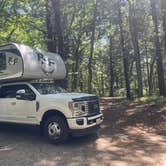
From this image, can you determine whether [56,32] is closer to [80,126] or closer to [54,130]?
[54,130]

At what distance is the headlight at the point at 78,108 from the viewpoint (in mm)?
8984

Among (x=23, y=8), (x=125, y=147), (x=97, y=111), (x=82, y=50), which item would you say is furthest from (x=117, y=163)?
(x=82, y=50)

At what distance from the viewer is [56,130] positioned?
361 inches

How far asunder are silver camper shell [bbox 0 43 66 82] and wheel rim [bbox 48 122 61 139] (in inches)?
79.5

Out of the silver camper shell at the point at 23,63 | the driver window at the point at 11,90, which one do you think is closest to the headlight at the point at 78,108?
the driver window at the point at 11,90

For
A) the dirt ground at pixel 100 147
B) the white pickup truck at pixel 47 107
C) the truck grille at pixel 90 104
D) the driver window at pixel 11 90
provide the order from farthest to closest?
the driver window at pixel 11 90
the truck grille at pixel 90 104
the white pickup truck at pixel 47 107
the dirt ground at pixel 100 147

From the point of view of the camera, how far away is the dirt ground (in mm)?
7391

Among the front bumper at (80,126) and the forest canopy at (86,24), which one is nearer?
the front bumper at (80,126)

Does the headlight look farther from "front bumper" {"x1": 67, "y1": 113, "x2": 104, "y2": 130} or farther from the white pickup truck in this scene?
"front bumper" {"x1": 67, "y1": 113, "x2": 104, "y2": 130}

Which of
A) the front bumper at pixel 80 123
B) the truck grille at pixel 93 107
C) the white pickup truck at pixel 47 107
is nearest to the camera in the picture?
the front bumper at pixel 80 123

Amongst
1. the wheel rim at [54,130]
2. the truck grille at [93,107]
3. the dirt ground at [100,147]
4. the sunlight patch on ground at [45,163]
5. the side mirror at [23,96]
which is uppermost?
the side mirror at [23,96]

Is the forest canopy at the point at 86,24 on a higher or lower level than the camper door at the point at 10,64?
higher

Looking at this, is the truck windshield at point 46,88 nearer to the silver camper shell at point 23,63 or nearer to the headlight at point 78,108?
the silver camper shell at point 23,63

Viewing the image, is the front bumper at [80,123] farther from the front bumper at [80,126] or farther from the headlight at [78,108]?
the headlight at [78,108]
